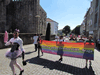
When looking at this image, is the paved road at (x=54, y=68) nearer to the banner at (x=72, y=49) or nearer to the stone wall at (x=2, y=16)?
the banner at (x=72, y=49)

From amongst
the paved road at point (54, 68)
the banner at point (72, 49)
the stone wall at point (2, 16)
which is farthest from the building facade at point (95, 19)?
the stone wall at point (2, 16)

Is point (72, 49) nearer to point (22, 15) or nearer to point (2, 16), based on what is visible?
point (22, 15)

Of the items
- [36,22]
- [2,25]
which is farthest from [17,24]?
[36,22]

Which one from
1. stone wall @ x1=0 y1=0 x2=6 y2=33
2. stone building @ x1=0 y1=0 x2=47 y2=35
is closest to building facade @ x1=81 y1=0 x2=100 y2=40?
stone building @ x1=0 y1=0 x2=47 y2=35

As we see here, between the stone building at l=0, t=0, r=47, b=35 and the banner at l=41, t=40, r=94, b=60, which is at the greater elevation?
the stone building at l=0, t=0, r=47, b=35

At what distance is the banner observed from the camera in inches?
205

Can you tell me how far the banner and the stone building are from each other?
60.0ft

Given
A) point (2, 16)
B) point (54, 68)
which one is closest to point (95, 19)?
point (54, 68)

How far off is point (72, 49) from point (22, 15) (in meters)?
23.1

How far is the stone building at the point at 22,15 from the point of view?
81.6 feet

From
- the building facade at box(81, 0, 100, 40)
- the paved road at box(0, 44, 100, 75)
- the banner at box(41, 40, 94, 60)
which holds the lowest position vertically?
the paved road at box(0, 44, 100, 75)

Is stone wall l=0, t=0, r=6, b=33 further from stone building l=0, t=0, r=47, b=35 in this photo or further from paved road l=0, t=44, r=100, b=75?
paved road l=0, t=44, r=100, b=75

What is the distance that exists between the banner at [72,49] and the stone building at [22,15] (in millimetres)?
18275

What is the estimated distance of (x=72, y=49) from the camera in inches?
225
